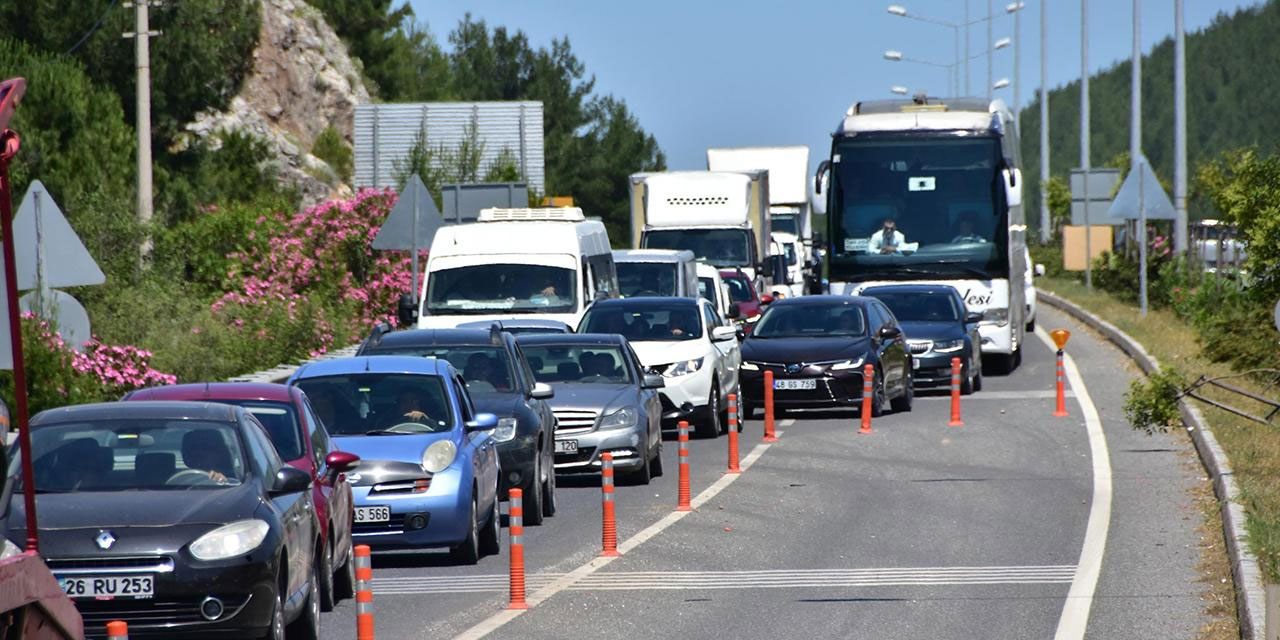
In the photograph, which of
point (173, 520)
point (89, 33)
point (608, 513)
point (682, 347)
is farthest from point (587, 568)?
point (89, 33)

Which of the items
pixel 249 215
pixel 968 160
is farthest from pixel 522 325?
pixel 249 215

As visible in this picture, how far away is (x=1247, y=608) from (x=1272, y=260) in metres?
11.1

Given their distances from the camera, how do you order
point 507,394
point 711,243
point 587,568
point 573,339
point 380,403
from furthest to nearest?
point 711,243 < point 573,339 < point 507,394 < point 380,403 < point 587,568

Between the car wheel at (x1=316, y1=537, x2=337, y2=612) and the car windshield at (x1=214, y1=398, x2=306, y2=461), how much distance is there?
2.69ft

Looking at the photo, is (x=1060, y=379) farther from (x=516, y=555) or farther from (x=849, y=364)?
(x=516, y=555)

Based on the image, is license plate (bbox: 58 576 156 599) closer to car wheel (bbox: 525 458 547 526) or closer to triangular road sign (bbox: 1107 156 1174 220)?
car wheel (bbox: 525 458 547 526)

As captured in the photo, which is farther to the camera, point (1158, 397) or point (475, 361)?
point (1158, 397)

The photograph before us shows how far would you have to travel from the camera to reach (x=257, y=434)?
12219mm

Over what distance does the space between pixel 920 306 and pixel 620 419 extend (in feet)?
43.2

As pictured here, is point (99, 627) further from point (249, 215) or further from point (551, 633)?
point (249, 215)

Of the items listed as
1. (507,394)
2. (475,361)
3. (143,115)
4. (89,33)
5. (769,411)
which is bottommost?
(769,411)

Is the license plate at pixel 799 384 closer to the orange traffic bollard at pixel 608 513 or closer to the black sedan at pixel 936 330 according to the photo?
the black sedan at pixel 936 330

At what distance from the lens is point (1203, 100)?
17288 cm

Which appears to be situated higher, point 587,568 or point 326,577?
point 326,577
